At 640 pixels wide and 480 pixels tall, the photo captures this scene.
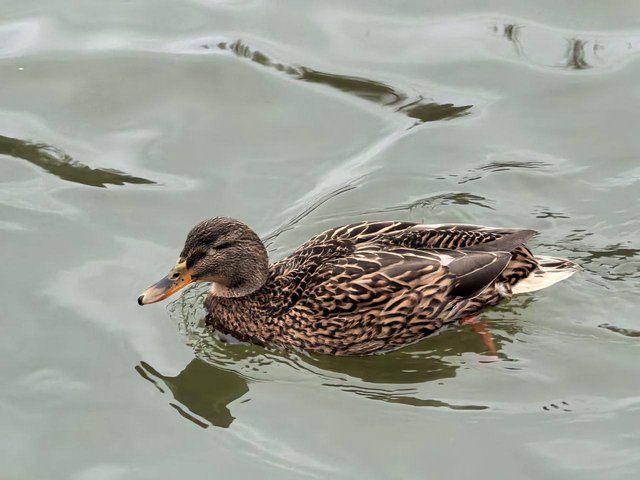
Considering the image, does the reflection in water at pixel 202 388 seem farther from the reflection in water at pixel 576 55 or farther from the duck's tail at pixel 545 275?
the reflection in water at pixel 576 55

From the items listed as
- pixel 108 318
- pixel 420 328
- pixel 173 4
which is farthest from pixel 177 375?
pixel 173 4

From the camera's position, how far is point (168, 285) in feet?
28.8

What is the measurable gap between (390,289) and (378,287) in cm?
9

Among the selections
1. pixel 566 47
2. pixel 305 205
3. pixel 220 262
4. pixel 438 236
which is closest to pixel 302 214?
pixel 305 205

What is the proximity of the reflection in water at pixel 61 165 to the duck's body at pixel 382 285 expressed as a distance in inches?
82.1

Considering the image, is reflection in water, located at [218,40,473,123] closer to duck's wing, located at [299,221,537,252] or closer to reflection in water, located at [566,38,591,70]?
reflection in water, located at [566,38,591,70]

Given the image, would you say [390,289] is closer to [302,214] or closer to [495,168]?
A: [302,214]

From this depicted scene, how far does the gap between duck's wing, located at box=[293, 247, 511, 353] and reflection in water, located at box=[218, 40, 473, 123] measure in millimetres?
2843

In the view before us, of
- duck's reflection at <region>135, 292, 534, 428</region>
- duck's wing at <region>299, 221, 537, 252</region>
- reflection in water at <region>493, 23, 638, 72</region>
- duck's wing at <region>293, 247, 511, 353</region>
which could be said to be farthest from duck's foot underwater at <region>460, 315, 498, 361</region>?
reflection in water at <region>493, 23, 638, 72</region>

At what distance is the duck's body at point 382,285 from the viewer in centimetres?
876

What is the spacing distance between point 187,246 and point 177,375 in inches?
36.9

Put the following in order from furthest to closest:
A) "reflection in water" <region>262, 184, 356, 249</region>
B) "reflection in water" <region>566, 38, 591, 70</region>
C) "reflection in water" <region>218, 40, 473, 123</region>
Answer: "reflection in water" <region>566, 38, 591, 70</region>
"reflection in water" <region>218, 40, 473, 123</region>
"reflection in water" <region>262, 184, 356, 249</region>

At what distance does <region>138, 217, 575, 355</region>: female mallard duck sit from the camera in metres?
8.76

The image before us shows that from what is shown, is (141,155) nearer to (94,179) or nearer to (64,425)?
(94,179)
